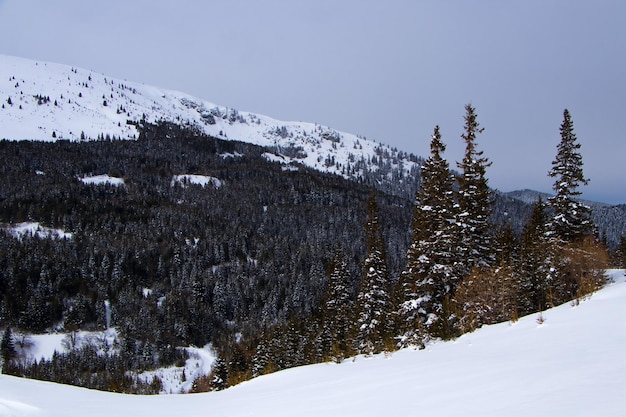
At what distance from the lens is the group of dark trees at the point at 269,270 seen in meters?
20.3

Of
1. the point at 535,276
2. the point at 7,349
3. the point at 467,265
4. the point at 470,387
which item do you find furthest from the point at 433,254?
the point at 7,349

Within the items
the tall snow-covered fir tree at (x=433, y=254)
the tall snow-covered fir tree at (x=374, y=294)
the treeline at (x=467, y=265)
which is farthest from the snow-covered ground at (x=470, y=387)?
the tall snow-covered fir tree at (x=374, y=294)

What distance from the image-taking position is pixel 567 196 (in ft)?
82.0

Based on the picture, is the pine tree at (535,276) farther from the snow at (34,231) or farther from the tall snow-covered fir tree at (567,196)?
the snow at (34,231)

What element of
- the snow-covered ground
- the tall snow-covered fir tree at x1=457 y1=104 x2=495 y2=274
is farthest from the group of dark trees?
the snow-covered ground

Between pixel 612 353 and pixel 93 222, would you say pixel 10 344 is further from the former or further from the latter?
pixel 612 353

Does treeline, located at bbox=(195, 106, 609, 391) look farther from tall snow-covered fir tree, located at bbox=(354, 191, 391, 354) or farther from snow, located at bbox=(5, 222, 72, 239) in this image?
snow, located at bbox=(5, 222, 72, 239)

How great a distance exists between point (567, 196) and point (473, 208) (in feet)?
26.6

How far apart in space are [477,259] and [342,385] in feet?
41.8

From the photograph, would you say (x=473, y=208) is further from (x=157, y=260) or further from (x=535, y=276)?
(x=157, y=260)

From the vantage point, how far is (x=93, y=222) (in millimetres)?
159875

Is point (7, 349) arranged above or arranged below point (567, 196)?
below

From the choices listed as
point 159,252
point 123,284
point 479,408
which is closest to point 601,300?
point 479,408

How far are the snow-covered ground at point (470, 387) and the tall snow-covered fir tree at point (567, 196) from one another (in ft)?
45.8
